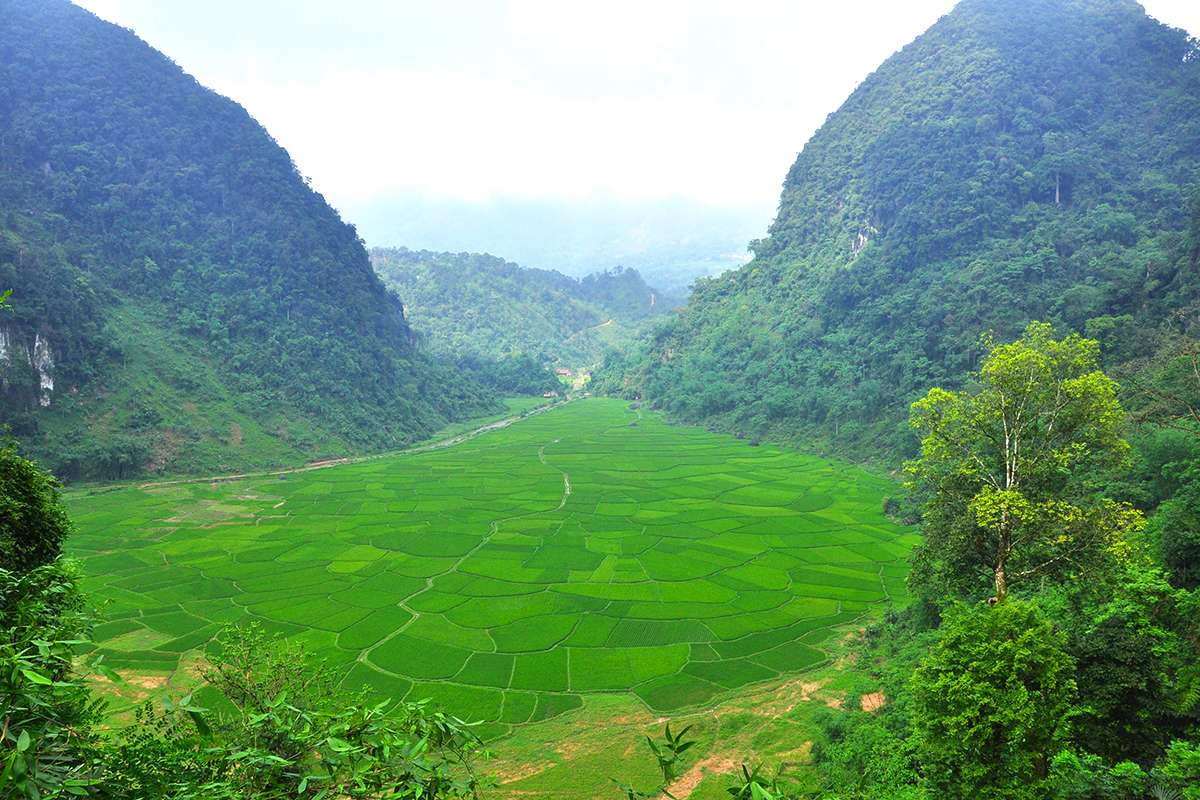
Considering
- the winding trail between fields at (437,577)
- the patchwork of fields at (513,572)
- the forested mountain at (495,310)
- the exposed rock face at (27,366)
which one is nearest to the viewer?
the patchwork of fields at (513,572)

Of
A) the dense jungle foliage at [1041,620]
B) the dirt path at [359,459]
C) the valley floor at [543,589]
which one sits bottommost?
the valley floor at [543,589]

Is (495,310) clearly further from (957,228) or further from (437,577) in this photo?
(437,577)

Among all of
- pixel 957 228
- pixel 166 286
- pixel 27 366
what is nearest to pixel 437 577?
pixel 27 366

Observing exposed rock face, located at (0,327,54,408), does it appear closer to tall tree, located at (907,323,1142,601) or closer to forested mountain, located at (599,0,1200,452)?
A: tall tree, located at (907,323,1142,601)

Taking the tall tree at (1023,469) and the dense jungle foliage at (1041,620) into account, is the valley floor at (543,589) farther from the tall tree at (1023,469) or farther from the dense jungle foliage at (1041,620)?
the tall tree at (1023,469)

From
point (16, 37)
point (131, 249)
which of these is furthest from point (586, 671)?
point (16, 37)

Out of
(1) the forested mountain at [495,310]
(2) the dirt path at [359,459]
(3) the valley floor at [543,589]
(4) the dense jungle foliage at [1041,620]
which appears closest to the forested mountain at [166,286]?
(2) the dirt path at [359,459]
